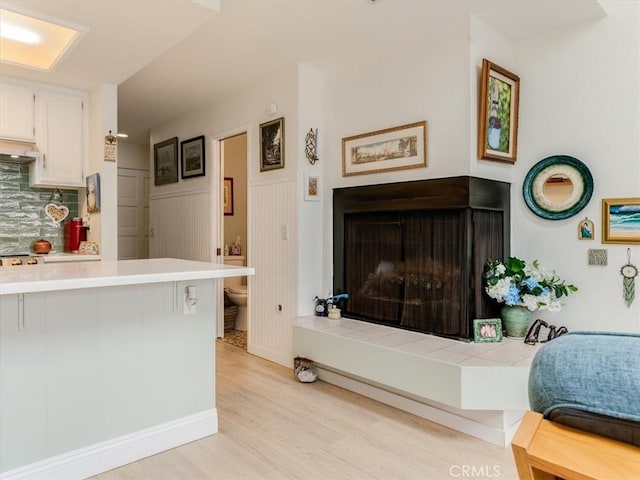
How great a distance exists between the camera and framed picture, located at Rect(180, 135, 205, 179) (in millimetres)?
4859

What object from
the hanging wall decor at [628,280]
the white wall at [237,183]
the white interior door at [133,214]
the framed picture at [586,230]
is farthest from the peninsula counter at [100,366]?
the white interior door at [133,214]

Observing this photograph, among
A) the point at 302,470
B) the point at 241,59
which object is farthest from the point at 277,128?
the point at 302,470

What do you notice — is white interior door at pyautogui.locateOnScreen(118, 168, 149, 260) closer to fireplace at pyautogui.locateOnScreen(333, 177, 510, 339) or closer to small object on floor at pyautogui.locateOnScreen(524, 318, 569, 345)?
fireplace at pyautogui.locateOnScreen(333, 177, 510, 339)

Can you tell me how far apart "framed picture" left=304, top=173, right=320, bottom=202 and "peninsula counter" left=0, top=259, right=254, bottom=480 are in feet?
4.77

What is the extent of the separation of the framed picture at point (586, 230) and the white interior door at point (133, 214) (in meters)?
5.84

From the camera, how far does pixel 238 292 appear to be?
5020mm

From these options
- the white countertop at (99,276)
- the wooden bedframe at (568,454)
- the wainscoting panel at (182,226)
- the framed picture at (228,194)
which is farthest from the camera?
the framed picture at (228,194)

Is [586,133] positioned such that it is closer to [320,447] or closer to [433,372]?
[433,372]

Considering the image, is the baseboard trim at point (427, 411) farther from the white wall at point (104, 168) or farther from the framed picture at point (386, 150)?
the white wall at point (104, 168)

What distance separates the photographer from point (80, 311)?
207 centimetres

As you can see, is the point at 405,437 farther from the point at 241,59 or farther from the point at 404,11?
the point at 241,59

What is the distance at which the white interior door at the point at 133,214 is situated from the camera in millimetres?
6523

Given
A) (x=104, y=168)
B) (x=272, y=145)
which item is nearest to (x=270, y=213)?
(x=272, y=145)

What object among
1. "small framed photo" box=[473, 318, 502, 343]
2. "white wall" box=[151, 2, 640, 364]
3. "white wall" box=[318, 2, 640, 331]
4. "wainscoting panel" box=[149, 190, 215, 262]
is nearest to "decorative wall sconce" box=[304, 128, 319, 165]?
"white wall" box=[151, 2, 640, 364]
